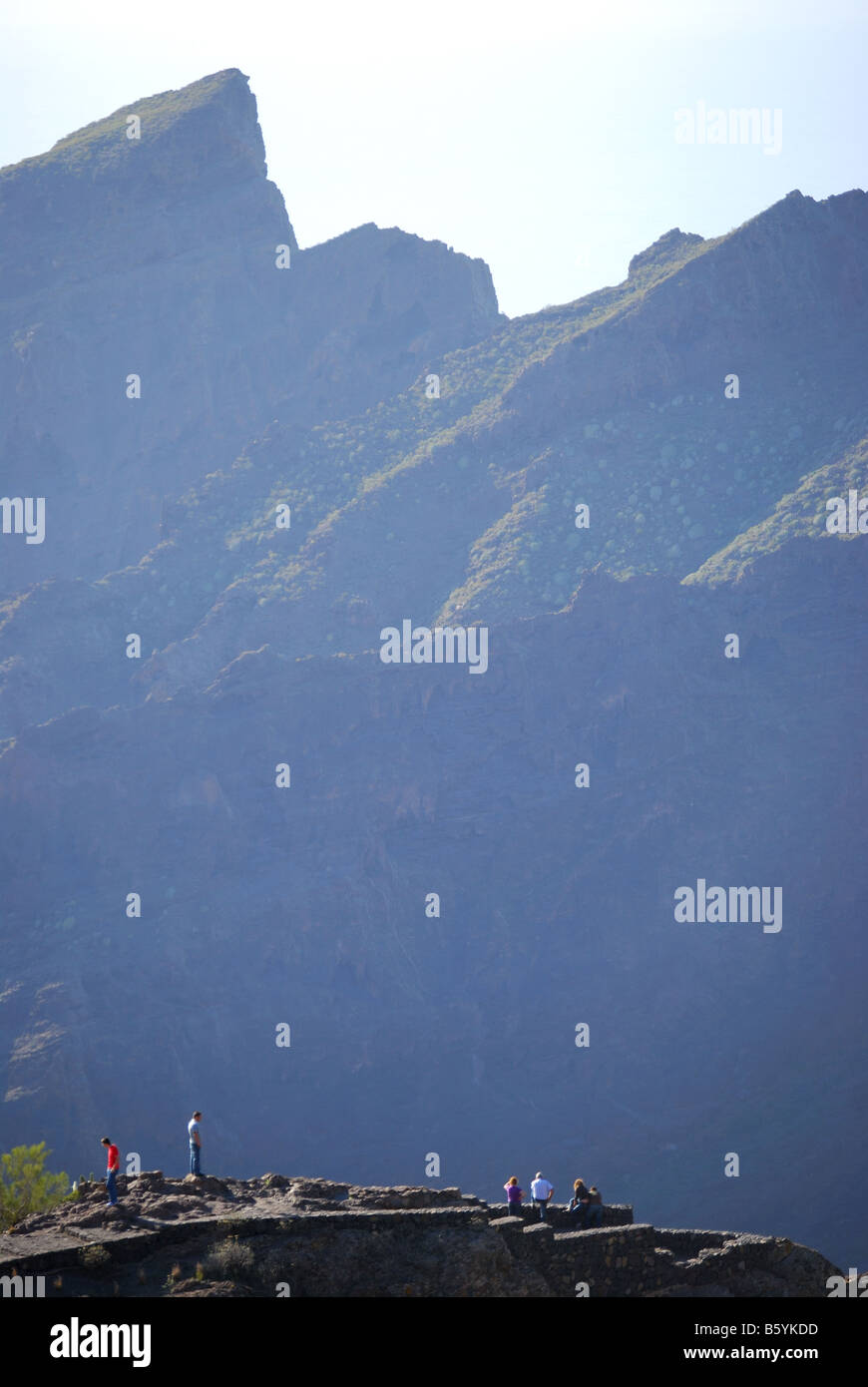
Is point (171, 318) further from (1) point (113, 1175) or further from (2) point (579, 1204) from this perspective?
(2) point (579, 1204)

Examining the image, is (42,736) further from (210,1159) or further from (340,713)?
(210,1159)

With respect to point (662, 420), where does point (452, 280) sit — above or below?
above

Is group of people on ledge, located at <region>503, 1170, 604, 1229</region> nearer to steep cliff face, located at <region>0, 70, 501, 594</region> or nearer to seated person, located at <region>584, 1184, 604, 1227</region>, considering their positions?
seated person, located at <region>584, 1184, 604, 1227</region>

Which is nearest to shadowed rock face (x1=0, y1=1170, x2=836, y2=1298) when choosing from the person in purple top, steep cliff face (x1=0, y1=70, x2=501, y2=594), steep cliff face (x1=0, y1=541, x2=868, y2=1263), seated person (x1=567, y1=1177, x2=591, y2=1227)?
the person in purple top

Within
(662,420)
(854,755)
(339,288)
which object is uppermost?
(339,288)

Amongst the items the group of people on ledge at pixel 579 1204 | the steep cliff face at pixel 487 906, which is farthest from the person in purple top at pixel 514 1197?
the steep cliff face at pixel 487 906

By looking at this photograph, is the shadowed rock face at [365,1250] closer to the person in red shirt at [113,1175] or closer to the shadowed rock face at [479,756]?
the person in red shirt at [113,1175]

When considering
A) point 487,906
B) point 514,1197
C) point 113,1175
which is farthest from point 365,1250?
point 487,906
